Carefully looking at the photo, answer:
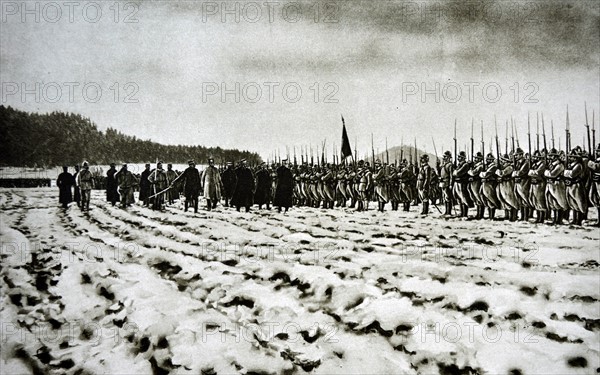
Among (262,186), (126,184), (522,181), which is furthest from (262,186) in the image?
(522,181)

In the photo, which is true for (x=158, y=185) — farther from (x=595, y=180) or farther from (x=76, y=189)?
(x=595, y=180)

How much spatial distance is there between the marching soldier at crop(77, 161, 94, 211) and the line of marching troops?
128 centimetres

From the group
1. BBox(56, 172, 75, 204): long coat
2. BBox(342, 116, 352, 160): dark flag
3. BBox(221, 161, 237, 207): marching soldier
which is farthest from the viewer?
BBox(221, 161, 237, 207): marching soldier

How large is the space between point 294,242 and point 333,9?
4.72ft

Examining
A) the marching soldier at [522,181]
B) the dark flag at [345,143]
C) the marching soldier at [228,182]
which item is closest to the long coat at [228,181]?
the marching soldier at [228,182]

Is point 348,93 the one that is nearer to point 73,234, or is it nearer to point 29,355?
point 73,234

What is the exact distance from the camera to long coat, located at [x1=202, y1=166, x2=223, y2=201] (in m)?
2.50

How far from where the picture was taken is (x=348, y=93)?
8.02 ft

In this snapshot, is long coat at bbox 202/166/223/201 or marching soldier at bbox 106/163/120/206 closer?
marching soldier at bbox 106/163/120/206

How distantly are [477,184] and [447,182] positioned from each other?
256 millimetres

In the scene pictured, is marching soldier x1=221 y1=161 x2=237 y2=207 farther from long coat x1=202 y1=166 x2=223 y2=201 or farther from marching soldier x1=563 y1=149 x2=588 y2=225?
marching soldier x1=563 y1=149 x2=588 y2=225

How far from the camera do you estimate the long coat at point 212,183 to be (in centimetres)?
250

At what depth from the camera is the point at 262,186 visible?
2709 millimetres

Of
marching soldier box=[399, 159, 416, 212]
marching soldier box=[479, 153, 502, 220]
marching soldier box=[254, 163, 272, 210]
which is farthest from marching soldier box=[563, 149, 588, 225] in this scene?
marching soldier box=[254, 163, 272, 210]
